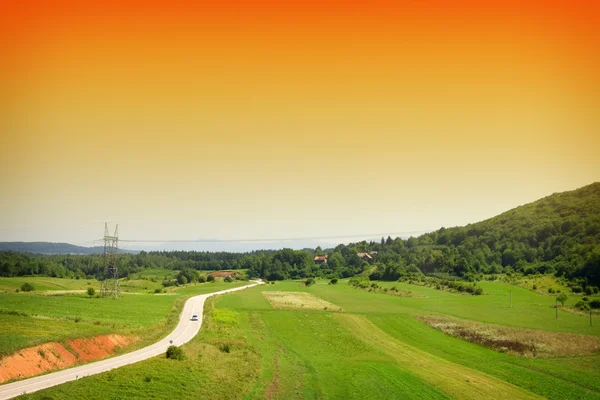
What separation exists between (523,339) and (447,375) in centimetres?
2336

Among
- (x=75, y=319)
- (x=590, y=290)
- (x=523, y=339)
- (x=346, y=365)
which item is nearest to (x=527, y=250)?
(x=590, y=290)

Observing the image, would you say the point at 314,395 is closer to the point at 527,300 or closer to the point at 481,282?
the point at 527,300

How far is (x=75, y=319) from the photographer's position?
59.7m

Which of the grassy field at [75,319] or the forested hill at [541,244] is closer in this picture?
the grassy field at [75,319]

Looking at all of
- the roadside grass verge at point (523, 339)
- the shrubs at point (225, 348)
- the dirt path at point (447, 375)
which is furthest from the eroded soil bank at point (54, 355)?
the roadside grass verge at point (523, 339)

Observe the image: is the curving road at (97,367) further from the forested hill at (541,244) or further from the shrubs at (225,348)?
the forested hill at (541,244)

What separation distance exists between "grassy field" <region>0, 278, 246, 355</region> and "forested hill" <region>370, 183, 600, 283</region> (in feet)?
317

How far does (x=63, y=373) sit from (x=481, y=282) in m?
117

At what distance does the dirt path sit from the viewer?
43.0m

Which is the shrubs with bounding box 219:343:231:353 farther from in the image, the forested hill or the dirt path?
the forested hill

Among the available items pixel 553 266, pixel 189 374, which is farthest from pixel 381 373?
pixel 553 266

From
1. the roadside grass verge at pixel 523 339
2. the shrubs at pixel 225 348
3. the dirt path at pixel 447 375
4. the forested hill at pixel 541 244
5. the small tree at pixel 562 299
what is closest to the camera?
the dirt path at pixel 447 375

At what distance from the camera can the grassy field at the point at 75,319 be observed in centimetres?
4541

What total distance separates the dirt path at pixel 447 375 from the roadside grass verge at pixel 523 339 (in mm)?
11285
